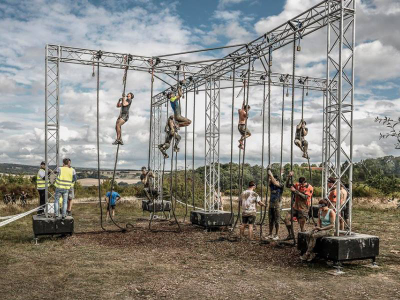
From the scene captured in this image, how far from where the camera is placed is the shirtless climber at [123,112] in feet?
40.7

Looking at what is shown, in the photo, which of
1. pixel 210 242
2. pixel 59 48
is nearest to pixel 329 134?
pixel 210 242

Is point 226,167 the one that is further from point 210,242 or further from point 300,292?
point 300,292

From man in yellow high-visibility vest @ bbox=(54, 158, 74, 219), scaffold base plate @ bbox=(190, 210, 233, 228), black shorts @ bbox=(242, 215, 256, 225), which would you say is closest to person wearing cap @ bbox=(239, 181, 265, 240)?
black shorts @ bbox=(242, 215, 256, 225)

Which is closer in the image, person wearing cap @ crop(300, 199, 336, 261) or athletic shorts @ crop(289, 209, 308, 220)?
person wearing cap @ crop(300, 199, 336, 261)

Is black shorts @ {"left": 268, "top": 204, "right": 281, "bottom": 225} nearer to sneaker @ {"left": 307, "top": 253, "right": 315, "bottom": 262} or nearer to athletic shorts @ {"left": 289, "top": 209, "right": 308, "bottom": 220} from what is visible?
athletic shorts @ {"left": 289, "top": 209, "right": 308, "bottom": 220}

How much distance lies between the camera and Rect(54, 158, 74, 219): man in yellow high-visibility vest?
1130cm

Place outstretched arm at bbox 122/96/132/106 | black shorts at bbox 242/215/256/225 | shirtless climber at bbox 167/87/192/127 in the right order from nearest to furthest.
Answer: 1. black shorts at bbox 242/215/256/225
2. outstretched arm at bbox 122/96/132/106
3. shirtless climber at bbox 167/87/192/127

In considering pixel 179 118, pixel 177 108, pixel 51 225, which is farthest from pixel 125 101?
pixel 51 225

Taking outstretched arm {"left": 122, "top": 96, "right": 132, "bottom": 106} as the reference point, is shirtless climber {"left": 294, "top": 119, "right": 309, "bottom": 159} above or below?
below

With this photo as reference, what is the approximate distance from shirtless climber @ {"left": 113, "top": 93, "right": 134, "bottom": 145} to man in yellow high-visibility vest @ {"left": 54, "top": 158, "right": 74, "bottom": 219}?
1640 millimetres

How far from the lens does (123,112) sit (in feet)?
41.2

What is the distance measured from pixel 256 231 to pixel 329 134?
205 inches

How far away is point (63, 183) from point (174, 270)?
5022 mm

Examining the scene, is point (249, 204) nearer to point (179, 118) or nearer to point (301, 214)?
point (301, 214)
